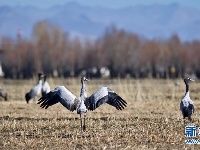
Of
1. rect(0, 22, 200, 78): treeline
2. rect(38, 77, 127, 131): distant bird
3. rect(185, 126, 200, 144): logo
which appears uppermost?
rect(0, 22, 200, 78): treeline

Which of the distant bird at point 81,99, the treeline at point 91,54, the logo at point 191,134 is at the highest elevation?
the treeline at point 91,54

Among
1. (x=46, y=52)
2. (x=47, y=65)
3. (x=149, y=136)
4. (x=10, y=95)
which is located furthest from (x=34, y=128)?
(x=46, y=52)

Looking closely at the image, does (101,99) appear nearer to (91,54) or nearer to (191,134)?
(191,134)

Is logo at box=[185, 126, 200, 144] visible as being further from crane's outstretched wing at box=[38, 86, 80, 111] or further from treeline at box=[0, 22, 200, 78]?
treeline at box=[0, 22, 200, 78]

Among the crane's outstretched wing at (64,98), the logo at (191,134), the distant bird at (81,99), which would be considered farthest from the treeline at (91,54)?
the logo at (191,134)

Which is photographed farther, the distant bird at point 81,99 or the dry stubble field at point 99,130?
the distant bird at point 81,99

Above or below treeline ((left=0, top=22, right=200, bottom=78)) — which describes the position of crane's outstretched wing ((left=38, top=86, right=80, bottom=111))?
below

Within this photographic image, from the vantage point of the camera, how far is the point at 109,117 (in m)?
15.5

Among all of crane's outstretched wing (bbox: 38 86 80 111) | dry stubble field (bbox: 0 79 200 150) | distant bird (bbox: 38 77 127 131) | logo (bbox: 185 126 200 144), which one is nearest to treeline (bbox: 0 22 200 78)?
dry stubble field (bbox: 0 79 200 150)

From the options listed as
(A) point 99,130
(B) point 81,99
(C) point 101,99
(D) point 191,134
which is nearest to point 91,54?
(C) point 101,99

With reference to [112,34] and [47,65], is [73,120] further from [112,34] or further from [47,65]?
[112,34]

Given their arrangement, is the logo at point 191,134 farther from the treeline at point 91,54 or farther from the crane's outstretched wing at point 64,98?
the treeline at point 91,54

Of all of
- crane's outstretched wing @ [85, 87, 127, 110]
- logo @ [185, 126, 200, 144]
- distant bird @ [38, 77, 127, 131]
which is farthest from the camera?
crane's outstretched wing @ [85, 87, 127, 110]

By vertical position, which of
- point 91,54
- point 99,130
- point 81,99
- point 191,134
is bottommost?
point 191,134
